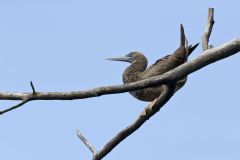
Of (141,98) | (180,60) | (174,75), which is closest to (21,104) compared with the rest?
(174,75)

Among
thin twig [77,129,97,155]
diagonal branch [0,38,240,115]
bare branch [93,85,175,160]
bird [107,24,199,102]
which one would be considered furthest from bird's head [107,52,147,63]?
diagonal branch [0,38,240,115]

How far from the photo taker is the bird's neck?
463 inches

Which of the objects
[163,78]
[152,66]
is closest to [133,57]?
[152,66]

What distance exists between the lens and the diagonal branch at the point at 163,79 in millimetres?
5453

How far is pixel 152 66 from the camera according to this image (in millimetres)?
10562

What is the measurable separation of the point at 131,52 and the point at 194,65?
768 centimetres

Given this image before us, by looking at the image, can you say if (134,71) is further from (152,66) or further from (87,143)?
(87,143)

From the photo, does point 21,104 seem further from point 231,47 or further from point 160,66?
point 160,66

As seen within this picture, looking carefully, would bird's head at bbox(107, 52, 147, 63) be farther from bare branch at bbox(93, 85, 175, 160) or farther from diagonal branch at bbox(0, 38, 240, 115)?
diagonal branch at bbox(0, 38, 240, 115)

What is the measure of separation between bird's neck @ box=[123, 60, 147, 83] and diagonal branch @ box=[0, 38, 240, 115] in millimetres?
5895

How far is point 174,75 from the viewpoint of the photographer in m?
5.61

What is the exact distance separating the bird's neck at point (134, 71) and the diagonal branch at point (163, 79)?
19.3 ft

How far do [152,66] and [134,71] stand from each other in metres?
1.55

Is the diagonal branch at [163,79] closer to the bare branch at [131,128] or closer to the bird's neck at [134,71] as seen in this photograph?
the bare branch at [131,128]
